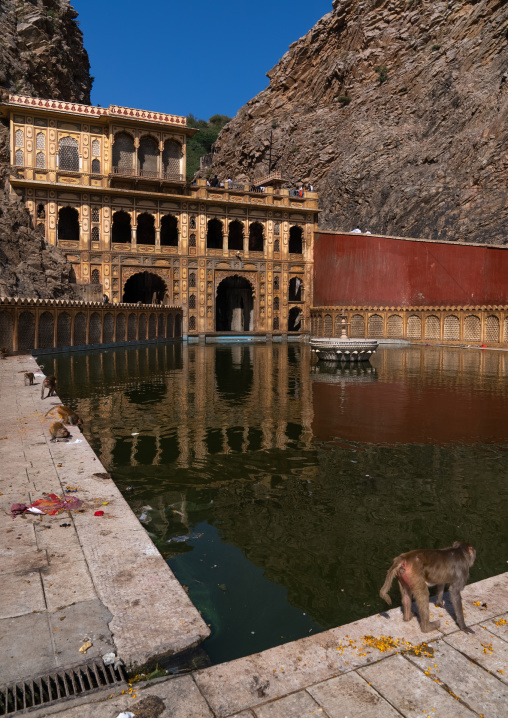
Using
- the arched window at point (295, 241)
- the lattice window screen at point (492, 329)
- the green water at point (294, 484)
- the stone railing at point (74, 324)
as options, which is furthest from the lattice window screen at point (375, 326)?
the green water at point (294, 484)

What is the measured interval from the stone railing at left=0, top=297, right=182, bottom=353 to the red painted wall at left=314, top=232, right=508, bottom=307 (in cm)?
1490

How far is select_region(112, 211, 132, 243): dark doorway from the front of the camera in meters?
43.6

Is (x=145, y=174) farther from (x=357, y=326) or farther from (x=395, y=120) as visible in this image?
(x=395, y=120)

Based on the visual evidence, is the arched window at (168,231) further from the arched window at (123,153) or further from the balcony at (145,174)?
the arched window at (123,153)

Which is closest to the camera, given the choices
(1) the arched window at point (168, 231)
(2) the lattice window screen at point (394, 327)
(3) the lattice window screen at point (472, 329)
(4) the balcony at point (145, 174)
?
(3) the lattice window screen at point (472, 329)

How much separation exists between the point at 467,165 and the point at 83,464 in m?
47.8

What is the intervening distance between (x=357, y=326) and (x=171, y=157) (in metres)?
19.8

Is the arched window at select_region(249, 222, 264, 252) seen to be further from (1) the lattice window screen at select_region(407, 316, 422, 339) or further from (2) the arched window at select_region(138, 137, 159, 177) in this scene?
(1) the lattice window screen at select_region(407, 316, 422, 339)

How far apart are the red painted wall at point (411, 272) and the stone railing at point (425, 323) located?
1629mm

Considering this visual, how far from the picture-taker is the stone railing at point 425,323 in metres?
35.1

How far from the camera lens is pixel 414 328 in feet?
129

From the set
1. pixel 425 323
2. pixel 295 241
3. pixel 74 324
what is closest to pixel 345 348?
pixel 74 324

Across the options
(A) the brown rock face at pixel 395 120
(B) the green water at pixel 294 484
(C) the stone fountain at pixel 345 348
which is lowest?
(B) the green water at pixel 294 484

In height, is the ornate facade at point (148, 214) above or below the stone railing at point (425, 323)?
above
